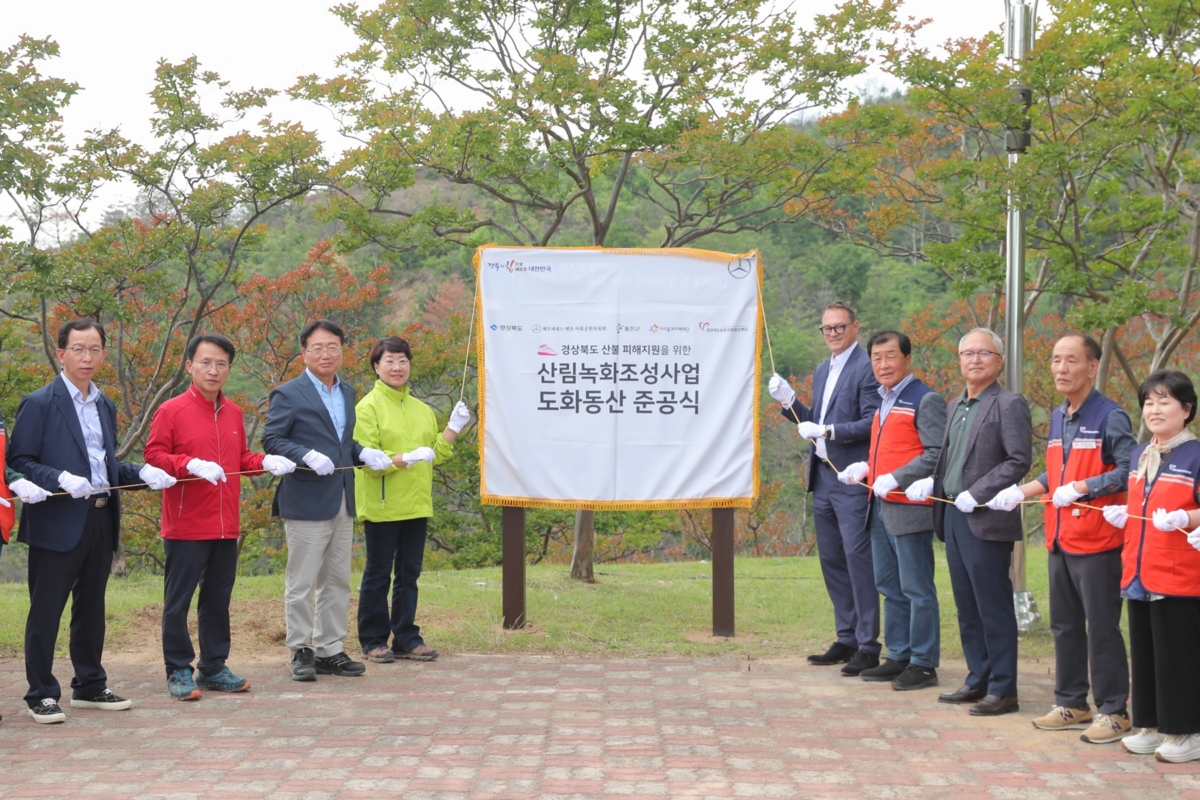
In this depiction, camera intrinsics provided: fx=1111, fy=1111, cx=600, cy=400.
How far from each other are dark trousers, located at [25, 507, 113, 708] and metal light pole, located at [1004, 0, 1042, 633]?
4538mm

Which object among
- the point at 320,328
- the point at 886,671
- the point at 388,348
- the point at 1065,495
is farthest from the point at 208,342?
the point at 1065,495

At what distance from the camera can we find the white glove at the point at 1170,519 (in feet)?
12.2

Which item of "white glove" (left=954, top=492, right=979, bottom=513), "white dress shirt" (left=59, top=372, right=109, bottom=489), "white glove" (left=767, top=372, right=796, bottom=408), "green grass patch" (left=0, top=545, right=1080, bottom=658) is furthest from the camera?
"green grass patch" (left=0, top=545, right=1080, bottom=658)

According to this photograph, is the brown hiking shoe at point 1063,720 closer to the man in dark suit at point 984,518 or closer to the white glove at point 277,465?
the man in dark suit at point 984,518

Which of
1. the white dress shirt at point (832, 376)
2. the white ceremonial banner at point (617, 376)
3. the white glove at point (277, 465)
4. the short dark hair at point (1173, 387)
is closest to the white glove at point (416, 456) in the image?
the white glove at point (277, 465)

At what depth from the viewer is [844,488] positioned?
5414mm

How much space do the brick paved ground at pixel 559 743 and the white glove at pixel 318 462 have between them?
3.20 ft

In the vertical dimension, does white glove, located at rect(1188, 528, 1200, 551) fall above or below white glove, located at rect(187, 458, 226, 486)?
below

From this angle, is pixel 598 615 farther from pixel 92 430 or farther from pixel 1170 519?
pixel 1170 519

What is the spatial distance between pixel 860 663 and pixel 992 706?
2.75 feet

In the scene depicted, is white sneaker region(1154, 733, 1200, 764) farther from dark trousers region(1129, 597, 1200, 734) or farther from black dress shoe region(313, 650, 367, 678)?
black dress shoe region(313, 650, 367, 678)

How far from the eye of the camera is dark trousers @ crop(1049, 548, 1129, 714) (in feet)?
13.5

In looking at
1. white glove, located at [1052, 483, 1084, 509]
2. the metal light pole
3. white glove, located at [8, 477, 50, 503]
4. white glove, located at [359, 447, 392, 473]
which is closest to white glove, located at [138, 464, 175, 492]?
white glove, located at [8, 477, 50, 503]

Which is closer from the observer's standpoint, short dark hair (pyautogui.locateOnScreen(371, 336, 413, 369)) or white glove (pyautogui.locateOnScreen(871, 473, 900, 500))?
white glove (pyautogui.locateOnScreen(871, 473, 900, 500))
